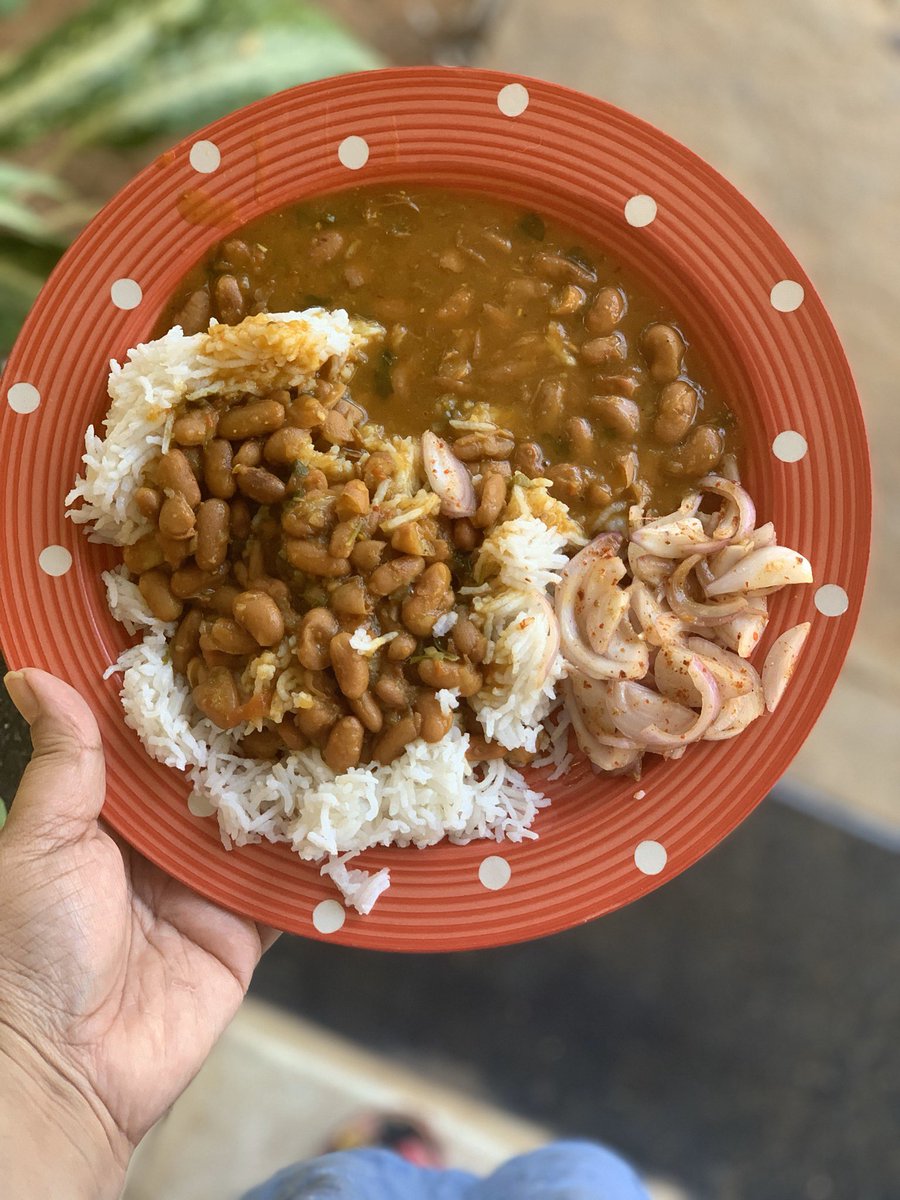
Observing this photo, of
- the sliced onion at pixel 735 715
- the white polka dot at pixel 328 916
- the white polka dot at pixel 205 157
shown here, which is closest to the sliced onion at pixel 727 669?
the sliced onion at pixel 735 715

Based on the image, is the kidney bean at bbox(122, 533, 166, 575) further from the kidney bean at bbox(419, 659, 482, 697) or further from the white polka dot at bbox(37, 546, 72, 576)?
the kidney bean at bbox(419, 659, 482, 697)

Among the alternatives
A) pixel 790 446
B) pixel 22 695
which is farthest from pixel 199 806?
pixel 790 446

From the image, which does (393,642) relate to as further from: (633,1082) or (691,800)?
(633,1082)

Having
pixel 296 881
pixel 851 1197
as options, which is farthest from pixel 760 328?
pixel 851 1197

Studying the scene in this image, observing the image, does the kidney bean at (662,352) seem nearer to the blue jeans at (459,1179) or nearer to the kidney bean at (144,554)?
the kidney bean at (144,554)

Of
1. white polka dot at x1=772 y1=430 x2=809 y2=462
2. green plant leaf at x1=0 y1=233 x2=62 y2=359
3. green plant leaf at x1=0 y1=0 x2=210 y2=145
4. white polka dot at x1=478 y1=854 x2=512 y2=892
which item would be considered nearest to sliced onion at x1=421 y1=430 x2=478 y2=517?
white polka dot at x1=772 y1=430 x2=809 y2=462
